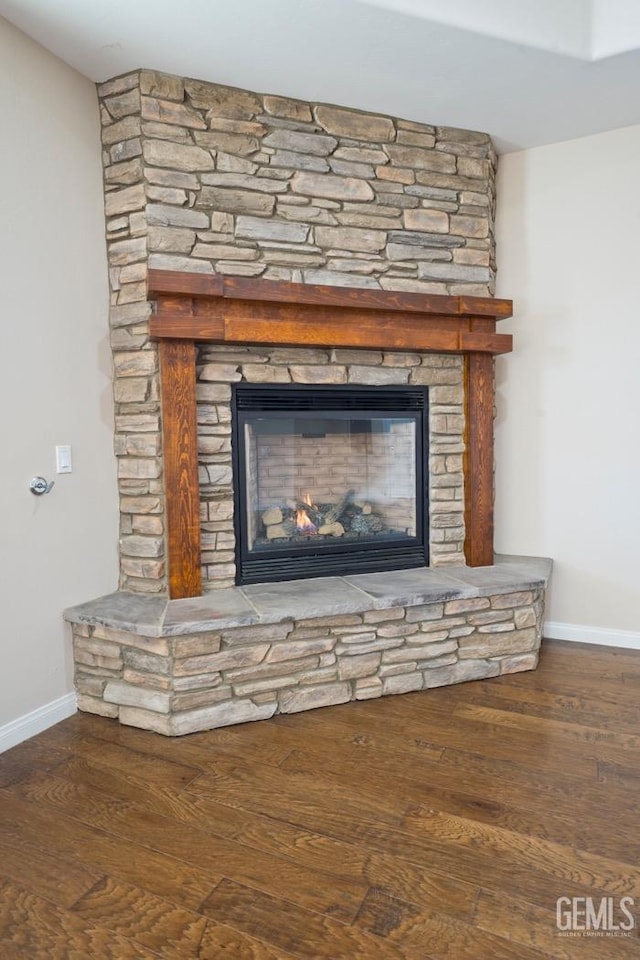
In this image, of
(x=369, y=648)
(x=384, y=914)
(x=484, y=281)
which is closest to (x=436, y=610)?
(x=369, y=648)

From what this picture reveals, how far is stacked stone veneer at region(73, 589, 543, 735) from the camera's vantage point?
2.19m

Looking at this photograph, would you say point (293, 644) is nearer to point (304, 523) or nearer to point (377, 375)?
point (304, 523)

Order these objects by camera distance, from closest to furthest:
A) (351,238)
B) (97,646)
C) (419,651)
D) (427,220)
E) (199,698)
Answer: (199,698)
(97,646)
(419,651)
(351,238)
(427,220)

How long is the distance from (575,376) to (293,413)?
1532mm

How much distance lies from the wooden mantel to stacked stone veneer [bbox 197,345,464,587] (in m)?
0.08

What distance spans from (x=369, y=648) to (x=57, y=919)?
141 cm

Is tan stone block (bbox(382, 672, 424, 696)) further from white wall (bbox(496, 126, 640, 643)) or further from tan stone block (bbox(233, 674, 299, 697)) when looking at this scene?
white wall (bbox(496, 126, 640, 643))

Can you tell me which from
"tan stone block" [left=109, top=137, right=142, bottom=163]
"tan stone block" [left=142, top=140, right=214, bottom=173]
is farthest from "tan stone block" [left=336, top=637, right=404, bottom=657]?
"tan stone block" [left=109, top=137, right=142, bottom=163]

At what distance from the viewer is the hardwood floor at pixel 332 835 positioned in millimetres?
1332

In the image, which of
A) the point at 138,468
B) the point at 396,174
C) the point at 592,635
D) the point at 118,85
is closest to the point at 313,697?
the point at 138,468

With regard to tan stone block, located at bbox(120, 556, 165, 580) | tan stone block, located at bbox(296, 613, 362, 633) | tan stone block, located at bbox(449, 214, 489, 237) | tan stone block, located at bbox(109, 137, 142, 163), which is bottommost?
tan stone block, located at bbox(296, 613, 362, 633)

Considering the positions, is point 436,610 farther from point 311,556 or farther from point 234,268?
point 234,268

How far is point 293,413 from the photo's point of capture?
2.68 meters

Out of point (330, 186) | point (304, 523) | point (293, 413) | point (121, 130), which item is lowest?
point (304, 523)
